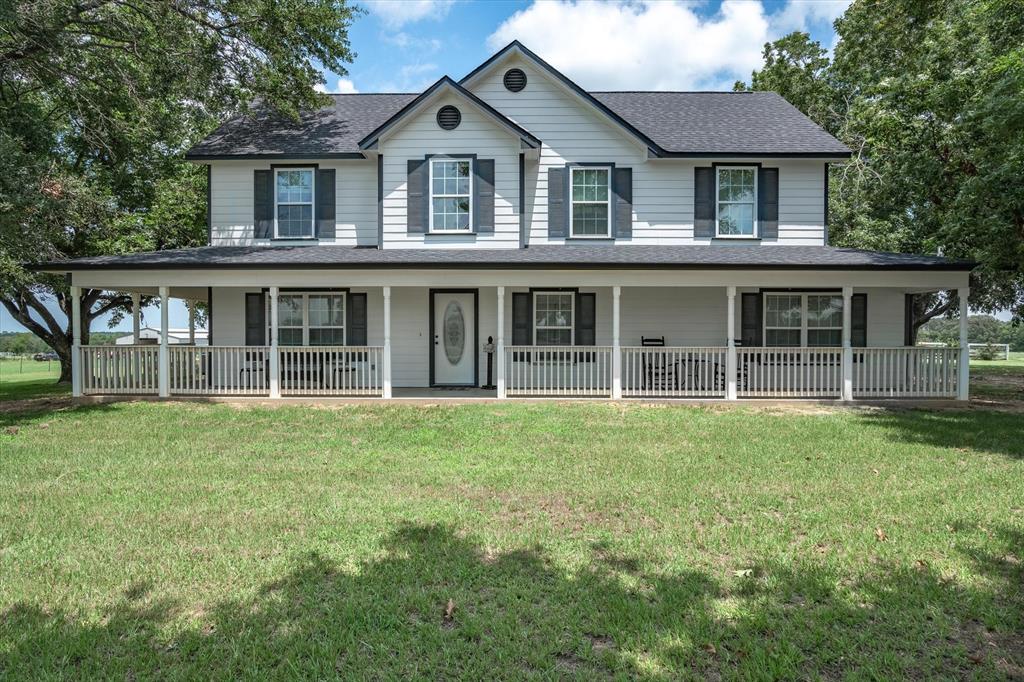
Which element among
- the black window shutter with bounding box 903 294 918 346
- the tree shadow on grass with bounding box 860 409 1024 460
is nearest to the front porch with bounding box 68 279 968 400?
the black window shutter with bounding box 903 294 918 346

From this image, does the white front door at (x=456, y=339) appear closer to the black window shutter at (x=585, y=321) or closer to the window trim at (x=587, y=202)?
the black window shutter at (x=585, y=321)

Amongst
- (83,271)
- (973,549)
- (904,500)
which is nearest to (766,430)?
(904,500)

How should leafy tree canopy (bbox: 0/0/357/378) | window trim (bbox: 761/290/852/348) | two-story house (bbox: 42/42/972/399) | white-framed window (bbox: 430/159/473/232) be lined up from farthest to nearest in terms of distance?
1. window trim (bbox: 761/290/852/348)
2. white-framed window (bbox: 430/159/473/232)
3. two-story house (bbox: 42/42/972/399)
4. leafy tree canopy (bbox: 0/0/357/378)

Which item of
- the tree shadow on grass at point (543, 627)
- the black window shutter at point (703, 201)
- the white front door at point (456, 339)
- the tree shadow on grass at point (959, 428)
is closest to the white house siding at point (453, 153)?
the white front door at point (456, 339)

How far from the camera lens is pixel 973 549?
464 cm

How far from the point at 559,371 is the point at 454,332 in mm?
3125

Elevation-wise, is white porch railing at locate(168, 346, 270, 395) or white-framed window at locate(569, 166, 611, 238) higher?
white-framed window at locate(569, 166, 611, 238)

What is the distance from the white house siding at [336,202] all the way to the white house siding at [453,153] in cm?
102

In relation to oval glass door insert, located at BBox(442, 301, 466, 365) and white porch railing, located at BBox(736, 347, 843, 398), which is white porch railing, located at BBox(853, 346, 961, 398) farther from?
oval glass door insert, located at BBox(442, 301, 466, 365)

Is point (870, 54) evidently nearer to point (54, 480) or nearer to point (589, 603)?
point (589, 603)

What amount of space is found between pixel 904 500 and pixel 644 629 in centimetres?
404

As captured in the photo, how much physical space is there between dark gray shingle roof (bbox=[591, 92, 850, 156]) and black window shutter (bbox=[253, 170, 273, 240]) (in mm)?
9276

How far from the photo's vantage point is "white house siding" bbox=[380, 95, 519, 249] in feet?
45.1

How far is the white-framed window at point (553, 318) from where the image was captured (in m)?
14.3
